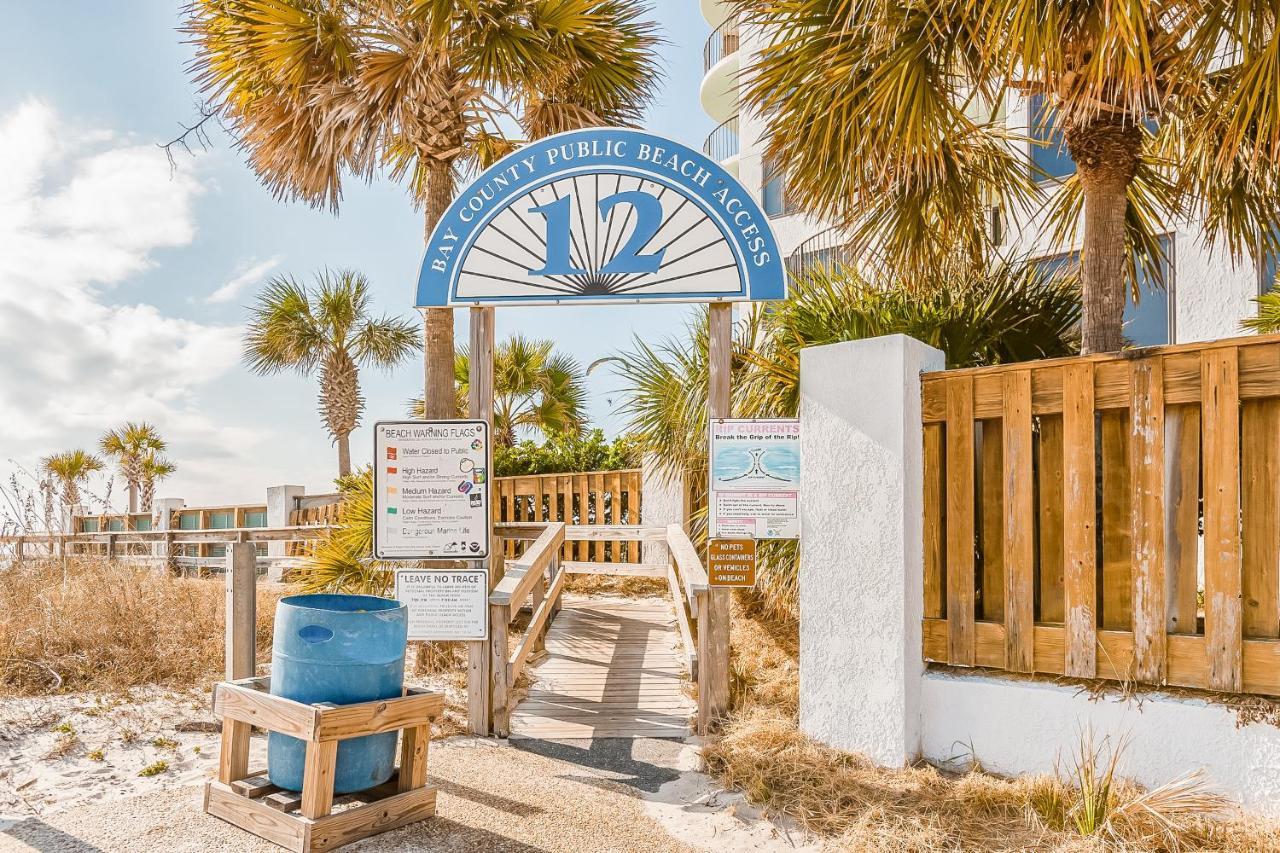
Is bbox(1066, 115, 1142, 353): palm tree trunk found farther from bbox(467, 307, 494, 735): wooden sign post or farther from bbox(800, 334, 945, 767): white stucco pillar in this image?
bbox(467, 307, 494, 735): wooden sign post

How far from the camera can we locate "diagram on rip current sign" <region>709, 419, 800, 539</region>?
209 inches

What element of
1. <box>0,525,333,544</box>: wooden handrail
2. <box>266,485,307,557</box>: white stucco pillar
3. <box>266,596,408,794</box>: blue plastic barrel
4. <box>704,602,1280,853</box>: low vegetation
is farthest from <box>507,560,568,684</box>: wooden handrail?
<box>266,485,307,557</box>: white stucco pillar

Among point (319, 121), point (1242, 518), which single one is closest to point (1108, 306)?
point (1242, 518)

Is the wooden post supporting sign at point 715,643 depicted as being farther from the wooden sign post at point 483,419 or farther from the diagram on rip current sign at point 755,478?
the wooden sign post at point 483,419

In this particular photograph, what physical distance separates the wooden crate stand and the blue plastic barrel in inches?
Result: 3.5

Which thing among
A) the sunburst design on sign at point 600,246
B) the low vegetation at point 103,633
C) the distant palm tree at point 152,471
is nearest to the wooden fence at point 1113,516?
the sunburst design on sign at point 600,246

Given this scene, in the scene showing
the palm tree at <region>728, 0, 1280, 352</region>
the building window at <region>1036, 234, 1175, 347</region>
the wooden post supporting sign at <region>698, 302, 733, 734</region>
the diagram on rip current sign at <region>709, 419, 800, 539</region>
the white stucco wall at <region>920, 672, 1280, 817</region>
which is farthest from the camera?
the building window at <region>1036, 234, 1175, 347</region>

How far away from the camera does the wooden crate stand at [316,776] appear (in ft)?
12.1

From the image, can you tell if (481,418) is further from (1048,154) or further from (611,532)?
(1048,154)

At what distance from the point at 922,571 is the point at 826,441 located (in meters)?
0.85

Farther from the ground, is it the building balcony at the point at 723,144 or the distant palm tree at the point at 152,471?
the building balcony at the point at 723,144

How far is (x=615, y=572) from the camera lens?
40.7 feet

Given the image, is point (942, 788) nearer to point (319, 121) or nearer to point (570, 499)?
point (319, 121)

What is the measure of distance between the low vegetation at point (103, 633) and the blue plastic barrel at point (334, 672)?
2.88 m
